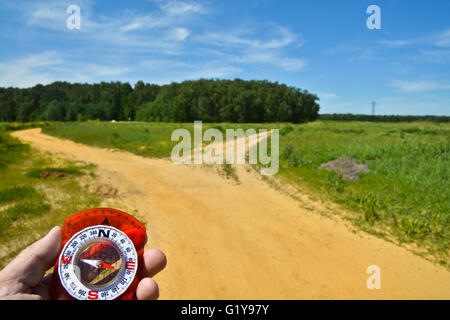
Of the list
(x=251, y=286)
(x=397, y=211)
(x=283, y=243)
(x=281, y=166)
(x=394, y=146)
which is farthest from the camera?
(x=394, y=146)

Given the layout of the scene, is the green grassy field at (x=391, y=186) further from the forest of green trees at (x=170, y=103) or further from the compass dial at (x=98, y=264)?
the forest of green trees at (x=170, y=103)

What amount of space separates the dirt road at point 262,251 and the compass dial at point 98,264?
415 centimetres

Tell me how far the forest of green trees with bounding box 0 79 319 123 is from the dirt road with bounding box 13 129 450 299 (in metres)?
58.0

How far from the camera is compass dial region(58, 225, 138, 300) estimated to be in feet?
4.54

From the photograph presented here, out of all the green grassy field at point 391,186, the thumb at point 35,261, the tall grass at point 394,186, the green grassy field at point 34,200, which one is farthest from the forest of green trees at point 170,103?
the thumb at point 35,261

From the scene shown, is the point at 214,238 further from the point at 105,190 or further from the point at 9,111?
the point at 9,111

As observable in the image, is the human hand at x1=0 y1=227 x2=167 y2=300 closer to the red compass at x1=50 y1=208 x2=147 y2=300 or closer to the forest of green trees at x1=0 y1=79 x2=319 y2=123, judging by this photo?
the red compass at x1=50 y1=208 x2=147 y2=300

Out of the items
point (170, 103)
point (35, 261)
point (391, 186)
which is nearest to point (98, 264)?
point (35, 261)

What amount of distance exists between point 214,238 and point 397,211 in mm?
5983

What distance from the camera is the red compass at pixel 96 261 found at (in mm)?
1392

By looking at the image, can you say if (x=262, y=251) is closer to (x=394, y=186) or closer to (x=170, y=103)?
(x=394, y=186)

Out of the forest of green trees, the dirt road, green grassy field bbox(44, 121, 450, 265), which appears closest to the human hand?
the dirt road

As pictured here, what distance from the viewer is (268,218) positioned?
859 cm
